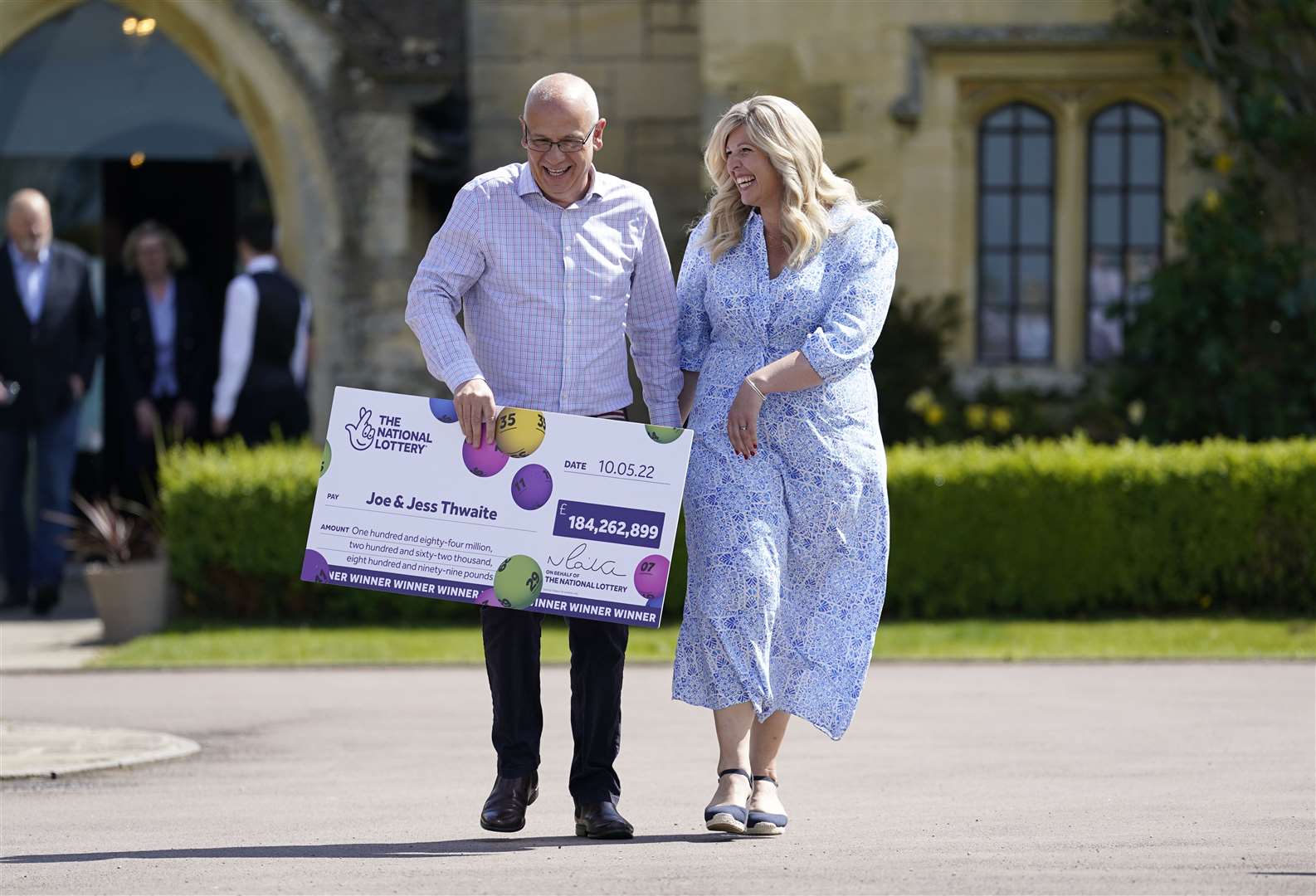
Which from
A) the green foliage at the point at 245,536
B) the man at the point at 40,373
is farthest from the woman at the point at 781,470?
the man at the point at 40,373

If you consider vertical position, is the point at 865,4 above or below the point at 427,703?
above

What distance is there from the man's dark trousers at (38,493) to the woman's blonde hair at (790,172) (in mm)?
6587

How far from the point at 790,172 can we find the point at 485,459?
3.58 feet

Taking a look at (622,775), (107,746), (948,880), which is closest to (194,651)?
(107,746)

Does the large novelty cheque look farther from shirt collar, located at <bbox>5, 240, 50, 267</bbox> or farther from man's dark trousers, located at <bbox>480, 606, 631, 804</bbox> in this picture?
shirt collar, located at <bbox>5, 240, 50, 267</bbox>

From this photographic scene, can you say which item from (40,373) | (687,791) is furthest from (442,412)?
(40,373)

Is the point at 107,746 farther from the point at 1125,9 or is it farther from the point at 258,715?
the point at 1125,9

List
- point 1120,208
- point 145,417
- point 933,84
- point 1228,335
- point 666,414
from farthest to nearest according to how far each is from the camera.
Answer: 1. point 1120,208
2. point 933,84
3. point 1228,335
4. point 145,417
5. point 666,414

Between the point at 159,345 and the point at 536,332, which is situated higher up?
the point at 159,345

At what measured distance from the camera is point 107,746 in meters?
7.29

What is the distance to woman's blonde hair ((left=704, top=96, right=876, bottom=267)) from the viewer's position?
558cm

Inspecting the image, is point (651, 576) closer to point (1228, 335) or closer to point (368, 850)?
point (368, 850)

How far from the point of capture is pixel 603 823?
214 inches

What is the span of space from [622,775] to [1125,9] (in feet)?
26.9
